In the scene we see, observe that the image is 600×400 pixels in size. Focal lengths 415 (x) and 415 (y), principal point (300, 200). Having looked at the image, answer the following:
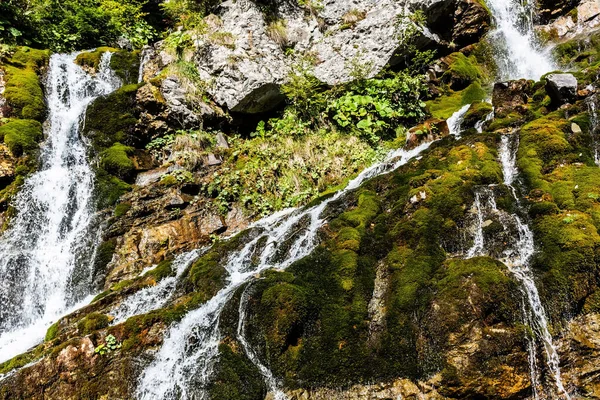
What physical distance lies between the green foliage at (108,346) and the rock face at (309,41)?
9.77 m

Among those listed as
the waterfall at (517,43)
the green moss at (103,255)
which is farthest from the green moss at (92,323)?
the waterfall at (517,43)

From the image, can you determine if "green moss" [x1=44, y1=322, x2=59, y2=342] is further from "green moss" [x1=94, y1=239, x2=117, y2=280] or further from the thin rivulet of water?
the thin rivulet of water

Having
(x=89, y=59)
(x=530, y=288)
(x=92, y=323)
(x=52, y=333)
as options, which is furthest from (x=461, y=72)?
(x=52, y=333)

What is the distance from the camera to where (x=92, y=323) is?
7492 mm

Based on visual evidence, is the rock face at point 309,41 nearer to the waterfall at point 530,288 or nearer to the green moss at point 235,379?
the waterfall at point 530,288

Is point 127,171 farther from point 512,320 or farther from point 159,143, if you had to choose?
point 512,320

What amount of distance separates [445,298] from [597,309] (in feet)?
5.78

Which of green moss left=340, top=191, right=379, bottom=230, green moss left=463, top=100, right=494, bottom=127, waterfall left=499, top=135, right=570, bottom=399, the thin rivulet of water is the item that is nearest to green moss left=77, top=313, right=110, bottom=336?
green moss left=340, top=191, right=379, bottom=230

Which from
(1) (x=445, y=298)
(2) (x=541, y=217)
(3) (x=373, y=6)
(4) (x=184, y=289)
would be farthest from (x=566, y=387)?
(3) (x=373, y=6)

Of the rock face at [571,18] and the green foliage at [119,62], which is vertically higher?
the green foliage at [119,62]

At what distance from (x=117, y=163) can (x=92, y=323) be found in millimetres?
6986

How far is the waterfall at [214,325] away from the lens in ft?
18.4

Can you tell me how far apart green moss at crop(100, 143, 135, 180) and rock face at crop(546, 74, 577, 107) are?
1212cm

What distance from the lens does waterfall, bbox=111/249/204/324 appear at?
25.9ft
